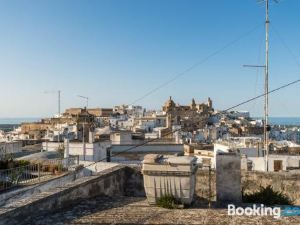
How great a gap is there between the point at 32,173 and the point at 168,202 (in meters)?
10.0

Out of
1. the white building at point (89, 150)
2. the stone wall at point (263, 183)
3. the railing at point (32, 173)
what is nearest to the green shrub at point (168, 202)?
the stone wall at point (263, 183)

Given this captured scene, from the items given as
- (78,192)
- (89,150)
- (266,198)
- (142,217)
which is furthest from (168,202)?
(89,150)

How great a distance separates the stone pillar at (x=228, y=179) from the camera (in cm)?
725

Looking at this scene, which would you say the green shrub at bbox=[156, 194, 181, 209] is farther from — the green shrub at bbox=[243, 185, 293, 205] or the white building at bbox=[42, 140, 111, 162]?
the white building at bbox=[42, 140, 111, 162]

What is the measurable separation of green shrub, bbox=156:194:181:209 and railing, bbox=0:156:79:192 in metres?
7.23

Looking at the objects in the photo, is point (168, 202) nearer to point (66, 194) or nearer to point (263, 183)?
point (66, 194)

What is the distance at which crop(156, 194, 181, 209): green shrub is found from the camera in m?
6.68

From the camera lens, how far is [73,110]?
424 ft

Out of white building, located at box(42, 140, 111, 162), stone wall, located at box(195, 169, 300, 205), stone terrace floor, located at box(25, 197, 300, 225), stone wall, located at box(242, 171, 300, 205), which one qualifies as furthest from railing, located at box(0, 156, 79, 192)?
stone wall, located at box(242, 171, 300, 205)

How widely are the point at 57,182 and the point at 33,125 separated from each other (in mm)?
102397

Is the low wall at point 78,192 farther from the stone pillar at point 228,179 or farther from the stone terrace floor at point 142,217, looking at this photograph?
the stone pillar at point 228,179

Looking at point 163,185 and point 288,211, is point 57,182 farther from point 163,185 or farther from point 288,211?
point 288,211

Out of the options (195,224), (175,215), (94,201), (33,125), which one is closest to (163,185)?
(175,215)

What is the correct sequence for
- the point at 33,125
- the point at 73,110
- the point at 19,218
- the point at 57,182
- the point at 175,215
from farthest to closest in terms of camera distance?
1. the point at 73,110
2. the point at 33,125
3. the point at 57,182
4. the point at 175,215
5. the point at 19,218
